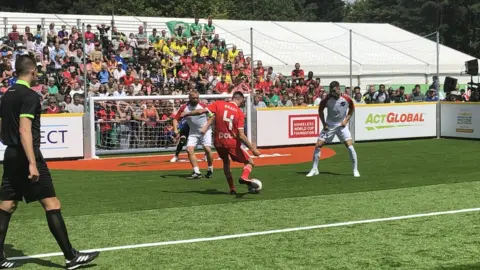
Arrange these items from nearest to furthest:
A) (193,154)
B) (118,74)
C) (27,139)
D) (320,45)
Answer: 1. (27,139)
2. (193,154)
3. (118,74)
4. (320,45)

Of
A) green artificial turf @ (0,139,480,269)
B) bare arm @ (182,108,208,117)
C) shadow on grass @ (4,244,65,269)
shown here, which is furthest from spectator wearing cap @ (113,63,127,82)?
shadow on grass @ (4,244,65,269)

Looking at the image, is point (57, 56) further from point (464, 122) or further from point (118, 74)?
point (464, 122)

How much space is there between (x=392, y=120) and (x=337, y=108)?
10345 millimetres

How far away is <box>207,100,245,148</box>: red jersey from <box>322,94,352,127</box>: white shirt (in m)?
3.63

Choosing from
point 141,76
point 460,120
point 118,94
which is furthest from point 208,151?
point 460,120

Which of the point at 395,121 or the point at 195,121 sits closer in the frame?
the point at 195,121

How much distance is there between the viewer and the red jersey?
11.9 metres

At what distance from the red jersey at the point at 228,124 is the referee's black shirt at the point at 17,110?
5180 millimetres

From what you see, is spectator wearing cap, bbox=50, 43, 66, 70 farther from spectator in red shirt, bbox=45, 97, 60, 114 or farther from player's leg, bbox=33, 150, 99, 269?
player's leg, bbox=33, 150, 99, 269

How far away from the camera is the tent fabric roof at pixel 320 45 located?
33094 mm

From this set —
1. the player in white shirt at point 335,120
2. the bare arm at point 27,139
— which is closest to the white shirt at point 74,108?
the player in white shirt at point 335,120

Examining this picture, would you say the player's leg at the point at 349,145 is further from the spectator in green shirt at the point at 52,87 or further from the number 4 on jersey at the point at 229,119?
the spectator in green shirt at the point at 52,87

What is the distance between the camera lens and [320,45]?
3784cm

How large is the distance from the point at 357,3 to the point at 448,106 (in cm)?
8906
